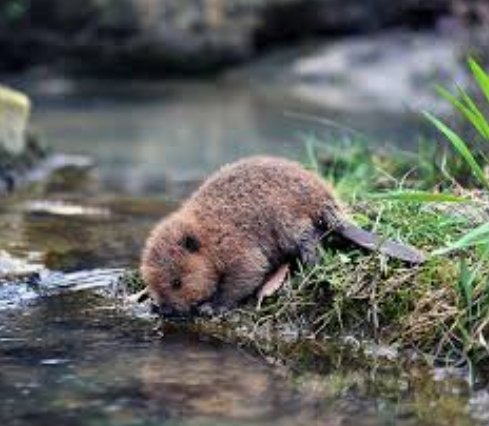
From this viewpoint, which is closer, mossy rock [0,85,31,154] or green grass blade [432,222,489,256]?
green grass blade [432,222,489,256]

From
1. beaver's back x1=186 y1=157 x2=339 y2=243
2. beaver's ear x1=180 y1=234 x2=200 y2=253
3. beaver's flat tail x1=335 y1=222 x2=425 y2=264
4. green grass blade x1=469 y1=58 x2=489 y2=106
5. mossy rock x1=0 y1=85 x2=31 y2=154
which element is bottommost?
mossy rock x1=0 y1=85 x2=31 y2=154

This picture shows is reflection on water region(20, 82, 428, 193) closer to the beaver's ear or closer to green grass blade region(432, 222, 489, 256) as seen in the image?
the beaver's ear

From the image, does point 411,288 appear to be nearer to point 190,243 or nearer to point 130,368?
point 190,243

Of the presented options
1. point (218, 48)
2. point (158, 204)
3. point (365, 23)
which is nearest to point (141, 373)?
point (158, 204)

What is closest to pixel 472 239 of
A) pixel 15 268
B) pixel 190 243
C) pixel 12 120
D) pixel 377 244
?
pixel 377 244

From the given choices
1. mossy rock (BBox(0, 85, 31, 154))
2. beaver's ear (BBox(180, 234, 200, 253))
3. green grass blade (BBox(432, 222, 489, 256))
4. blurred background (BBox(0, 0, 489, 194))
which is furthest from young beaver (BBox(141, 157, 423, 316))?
blurred background (BBox(0, 0, 489, 194))

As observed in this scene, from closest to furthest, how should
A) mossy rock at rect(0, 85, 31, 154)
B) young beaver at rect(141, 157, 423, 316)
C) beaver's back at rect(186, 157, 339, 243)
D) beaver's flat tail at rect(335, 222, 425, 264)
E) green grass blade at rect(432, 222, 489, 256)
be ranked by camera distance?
green grass blade at rect(432, 222, 489, 256), beaver's flat tail at rect(335, 222, 425, 264), young beaver at rect(141, 157, 423, 316), beaver's back at rect(186, 157, 339, 243), mossy rock at rect(0, 85, 31, 154)

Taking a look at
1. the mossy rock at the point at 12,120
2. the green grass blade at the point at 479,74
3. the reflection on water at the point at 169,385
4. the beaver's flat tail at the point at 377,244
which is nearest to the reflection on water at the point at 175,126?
the mossy rock at the point at 12,120
